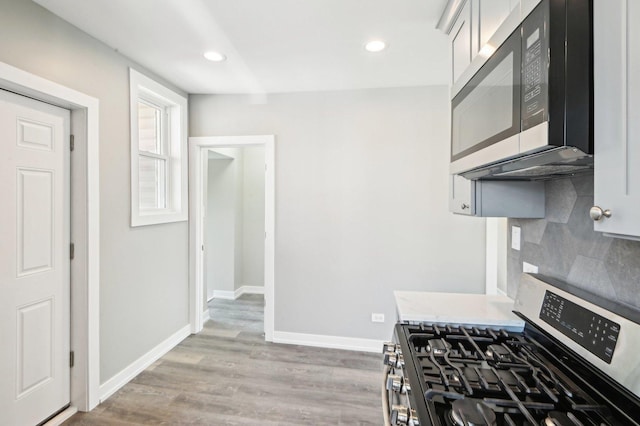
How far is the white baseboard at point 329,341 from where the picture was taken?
10.3 feet

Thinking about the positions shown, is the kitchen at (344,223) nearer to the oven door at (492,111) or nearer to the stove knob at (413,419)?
the oven door at (492,111)

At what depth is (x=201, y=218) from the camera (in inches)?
136

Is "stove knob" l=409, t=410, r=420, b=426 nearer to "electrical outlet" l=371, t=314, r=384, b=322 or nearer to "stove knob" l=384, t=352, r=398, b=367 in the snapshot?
"stove knob" l=384, t=352, r=398, b=367

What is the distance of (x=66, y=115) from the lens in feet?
6.89

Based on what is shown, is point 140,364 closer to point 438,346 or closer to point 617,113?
point 438,346

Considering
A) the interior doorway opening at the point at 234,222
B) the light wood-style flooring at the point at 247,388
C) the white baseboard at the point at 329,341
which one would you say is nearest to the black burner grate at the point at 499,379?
the light wood-style flooring at the point at 247,388

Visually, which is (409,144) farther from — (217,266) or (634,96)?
(217,266)

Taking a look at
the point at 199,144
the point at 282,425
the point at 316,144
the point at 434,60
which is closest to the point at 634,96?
the point at 434,60

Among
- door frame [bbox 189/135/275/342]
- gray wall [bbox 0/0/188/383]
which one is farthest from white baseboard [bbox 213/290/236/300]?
gray wall [bbox 0/0/188/383]

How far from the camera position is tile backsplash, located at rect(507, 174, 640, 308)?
0.99 m

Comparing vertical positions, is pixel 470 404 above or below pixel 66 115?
below

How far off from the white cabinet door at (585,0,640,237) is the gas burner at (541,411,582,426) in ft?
1.55

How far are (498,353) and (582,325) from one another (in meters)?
0.28

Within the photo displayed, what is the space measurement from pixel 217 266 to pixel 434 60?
3.99 metres
